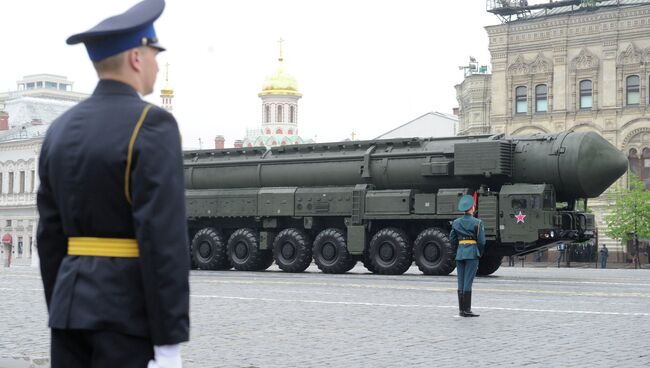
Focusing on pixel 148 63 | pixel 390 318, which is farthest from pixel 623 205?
pixel 148 63

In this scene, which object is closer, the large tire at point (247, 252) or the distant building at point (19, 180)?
the large tire at point (247, 252)

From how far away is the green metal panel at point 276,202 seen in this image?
1304 inches

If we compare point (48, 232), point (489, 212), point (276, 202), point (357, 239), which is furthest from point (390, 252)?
point (48, 232)

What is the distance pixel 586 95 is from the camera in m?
63.7

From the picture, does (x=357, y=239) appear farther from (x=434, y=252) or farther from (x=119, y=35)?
(x=119, y=35)

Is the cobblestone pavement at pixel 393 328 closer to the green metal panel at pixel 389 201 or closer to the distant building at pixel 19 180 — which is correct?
the green metal panel at pixel 389 201

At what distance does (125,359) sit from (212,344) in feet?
23.7

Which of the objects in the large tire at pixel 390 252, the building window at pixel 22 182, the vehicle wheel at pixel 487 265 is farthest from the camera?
the building window at pixel 22 182

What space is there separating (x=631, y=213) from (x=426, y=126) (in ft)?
112

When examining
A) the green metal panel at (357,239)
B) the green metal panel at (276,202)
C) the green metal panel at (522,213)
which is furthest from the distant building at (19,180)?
the green metal panel at (522,213)

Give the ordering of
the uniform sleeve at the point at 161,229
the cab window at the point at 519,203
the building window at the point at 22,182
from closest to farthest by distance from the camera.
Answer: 1. the uniform sleeve at the point at 161,229
2. the cab window at the point at 519,203
3. the building window at the point at 22,182

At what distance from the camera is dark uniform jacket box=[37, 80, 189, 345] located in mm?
4113

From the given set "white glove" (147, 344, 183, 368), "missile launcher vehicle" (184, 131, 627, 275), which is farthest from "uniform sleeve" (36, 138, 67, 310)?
"missile launcher vehicle" (184, 131, 627, 275)

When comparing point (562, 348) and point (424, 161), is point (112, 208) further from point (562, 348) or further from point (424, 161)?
point (424, 161)
